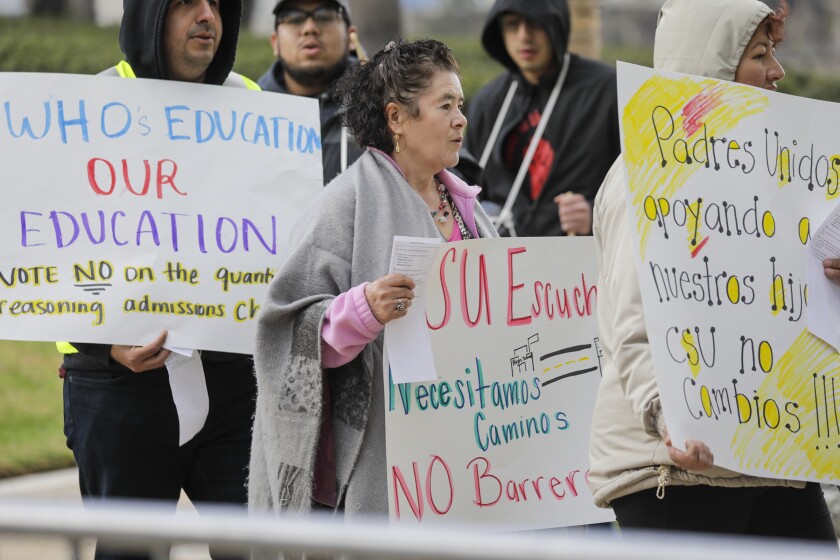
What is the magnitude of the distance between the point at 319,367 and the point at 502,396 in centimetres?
57

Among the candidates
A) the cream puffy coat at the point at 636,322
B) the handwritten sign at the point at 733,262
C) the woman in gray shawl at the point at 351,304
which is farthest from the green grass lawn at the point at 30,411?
the handwritten sign at the point at 733,262

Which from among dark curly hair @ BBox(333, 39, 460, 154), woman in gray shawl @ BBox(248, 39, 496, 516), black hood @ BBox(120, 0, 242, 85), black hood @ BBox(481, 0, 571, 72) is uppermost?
black hood @ BBox(481, 0, 571, 72)

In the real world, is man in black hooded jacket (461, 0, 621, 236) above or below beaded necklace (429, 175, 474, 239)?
above

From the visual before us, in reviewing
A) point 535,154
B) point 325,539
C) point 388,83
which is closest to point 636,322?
point 388,83

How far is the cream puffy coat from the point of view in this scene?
294 cm

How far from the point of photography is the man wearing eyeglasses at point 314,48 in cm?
491

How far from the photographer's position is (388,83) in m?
3.52

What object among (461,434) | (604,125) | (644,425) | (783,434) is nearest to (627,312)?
(644,425)

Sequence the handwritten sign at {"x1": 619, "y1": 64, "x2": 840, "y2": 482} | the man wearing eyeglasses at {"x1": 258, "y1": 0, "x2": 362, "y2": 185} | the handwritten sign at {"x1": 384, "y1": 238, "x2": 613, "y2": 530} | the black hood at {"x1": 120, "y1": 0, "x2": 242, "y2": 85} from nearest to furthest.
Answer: the handwritten sign at {"x1": 619, "y1": 64, "x2": 840, "y2": 482} < the handwritten sign at {"x1": 384, "y1": 238, "x2": 613, "y2": 530} < the black hood at {"x1": 120, "y1": 0, "x2": 242, "y2": 85} < the man wearing eyeglasses at {"x1": 258, "y1": 0, "x2": 362, "y2": 185}

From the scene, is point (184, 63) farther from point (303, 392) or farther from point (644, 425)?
point (644, 425)

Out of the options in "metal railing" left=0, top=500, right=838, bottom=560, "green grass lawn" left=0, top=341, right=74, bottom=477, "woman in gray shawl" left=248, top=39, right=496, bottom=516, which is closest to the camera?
"metal railing" left=0, top=500, right=838, bottom=560

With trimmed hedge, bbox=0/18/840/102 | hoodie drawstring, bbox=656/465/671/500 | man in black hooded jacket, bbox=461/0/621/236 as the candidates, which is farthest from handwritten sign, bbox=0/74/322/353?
trimmed hedge, bbox=0/18/840/102

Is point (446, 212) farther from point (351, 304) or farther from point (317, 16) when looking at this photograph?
point (317, 16)

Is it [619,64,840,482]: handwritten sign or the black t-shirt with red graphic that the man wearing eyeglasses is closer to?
the black t-shirt with red graphic
